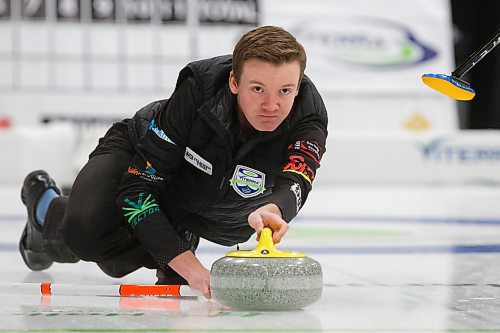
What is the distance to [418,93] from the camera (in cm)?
836

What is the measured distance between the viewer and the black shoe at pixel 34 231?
277 cm

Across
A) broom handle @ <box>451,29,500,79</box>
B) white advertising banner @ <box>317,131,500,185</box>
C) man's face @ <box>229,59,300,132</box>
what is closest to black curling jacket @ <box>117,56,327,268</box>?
man's face @ <box>229,59,300,132</box>

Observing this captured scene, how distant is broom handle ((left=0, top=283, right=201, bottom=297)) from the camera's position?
80.3 inches

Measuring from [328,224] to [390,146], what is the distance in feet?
11.2

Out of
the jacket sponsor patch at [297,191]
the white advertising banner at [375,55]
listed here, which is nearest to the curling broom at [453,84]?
the jacket sponsor patch at [297,191]

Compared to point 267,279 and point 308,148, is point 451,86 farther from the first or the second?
point 267,279

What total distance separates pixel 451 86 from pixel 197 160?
0.61 metres

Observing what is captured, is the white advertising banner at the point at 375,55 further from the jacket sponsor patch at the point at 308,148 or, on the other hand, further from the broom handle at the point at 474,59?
the jacket sponsor patch at the point at 308,148

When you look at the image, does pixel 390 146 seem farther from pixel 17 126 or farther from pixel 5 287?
pixel 5 287

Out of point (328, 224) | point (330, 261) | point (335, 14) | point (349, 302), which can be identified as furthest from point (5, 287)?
point (335, 14)

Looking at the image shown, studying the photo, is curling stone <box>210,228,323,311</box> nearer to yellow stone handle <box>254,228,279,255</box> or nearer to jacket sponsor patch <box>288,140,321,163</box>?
yellow stone handle <box>254,228,279,255</box>

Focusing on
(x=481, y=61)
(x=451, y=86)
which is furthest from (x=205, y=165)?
(x=481, y=61)

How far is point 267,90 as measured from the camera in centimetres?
187

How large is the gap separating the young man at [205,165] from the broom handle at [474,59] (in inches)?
13.0
